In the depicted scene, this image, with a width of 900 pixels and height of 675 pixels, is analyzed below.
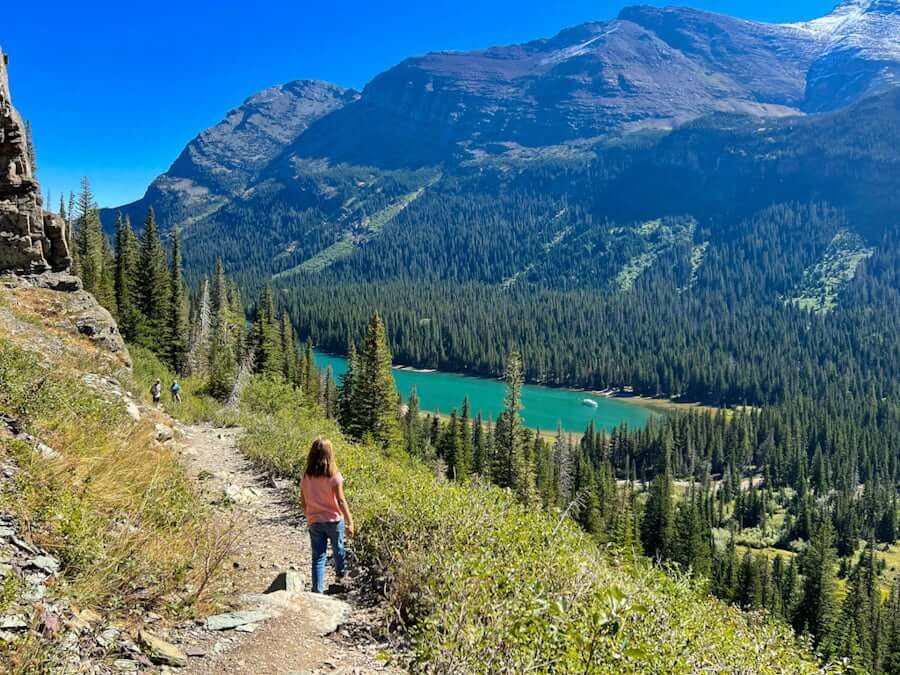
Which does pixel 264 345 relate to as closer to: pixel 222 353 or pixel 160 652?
pixel 222 353

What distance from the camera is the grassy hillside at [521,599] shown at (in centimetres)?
537

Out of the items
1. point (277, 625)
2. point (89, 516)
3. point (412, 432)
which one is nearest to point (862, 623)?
point (412, 432)

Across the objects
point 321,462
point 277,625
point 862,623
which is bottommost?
point 862,623

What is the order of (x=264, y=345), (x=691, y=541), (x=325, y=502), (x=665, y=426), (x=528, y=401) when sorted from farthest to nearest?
(x=528, y=401) < (x=665, y=426) < (x=691, y=541) < (x=264, y=345) < (x=325, y=502)

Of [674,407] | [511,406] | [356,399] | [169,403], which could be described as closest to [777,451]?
[674,407]

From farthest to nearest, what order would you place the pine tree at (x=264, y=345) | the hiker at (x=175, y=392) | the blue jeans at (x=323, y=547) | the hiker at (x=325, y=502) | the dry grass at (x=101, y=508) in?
the pine tree at (x=264, y=345), the hiker at (x=175, y=392), the hiker at (x=325, y=502), the blue jeans at (x=323, y=547), the dry grass at (x=101, y=508)

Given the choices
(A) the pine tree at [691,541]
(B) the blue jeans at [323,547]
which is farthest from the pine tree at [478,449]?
(B) the blue jeans at [323,547]

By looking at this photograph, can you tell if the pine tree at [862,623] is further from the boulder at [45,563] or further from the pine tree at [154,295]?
the pine tree at [154,295]

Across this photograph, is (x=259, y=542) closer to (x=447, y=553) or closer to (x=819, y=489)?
(x=447, y=553)

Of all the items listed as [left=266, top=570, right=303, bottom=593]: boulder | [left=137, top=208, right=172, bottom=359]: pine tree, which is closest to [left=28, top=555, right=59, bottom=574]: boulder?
[left=266, top=570, right=303, bottom=593]: boulder

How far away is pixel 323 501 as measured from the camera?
29.3 feet

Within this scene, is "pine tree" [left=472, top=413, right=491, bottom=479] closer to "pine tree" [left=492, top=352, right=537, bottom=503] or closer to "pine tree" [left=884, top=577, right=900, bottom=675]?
"pine tree" [left=492, top=352, right=537, bottom=503]

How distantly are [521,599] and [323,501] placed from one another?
376 cm

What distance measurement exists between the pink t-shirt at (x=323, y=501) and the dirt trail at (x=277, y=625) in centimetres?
98
